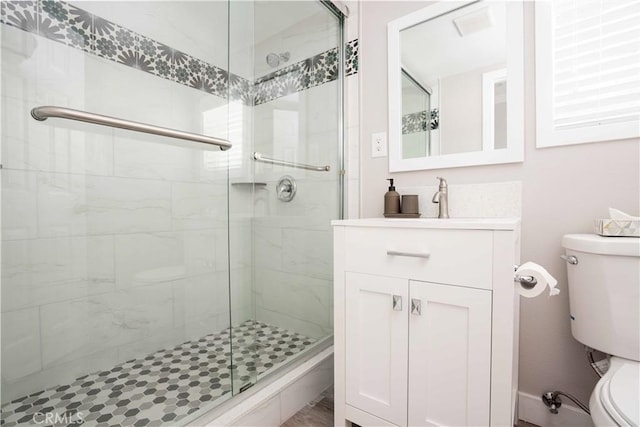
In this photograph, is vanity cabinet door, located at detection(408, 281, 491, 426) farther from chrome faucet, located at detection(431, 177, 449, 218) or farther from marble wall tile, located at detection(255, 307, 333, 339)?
marble wall tile, located at detection(255, 307, 333, 339)

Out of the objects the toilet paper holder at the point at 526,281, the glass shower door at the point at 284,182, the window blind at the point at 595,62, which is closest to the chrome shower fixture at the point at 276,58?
the glass shower door at the point at 284,182

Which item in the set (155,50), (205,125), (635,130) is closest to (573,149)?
(635,130)

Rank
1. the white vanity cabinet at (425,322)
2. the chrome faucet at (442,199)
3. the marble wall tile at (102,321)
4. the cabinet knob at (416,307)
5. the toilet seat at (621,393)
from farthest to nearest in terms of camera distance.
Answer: the chrome faucet at (442,199) < the marble wall tile at (102,321) < the cabinet knob at (416,307) < the white vanity cabinet at (425,322) < the toilet seat at (621,393)

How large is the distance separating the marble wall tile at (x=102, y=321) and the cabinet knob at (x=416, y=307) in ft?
3.72

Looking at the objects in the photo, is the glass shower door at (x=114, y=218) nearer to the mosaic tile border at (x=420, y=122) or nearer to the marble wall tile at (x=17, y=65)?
the marble wall tile at (x=17, y=65)

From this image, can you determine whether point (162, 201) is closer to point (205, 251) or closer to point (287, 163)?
point (205, 251)

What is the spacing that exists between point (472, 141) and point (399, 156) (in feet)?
1.04

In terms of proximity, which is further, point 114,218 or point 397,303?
point 114,218

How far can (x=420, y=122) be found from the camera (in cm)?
138

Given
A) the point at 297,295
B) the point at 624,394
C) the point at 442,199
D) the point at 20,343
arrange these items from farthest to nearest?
the point at 297,295, the point at 442,199, the point at 20,343, the point at 624,394

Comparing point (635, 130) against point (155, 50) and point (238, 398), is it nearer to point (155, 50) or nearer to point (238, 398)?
point (238, 398)

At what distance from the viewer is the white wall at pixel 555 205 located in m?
0.99

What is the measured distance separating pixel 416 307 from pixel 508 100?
91cm

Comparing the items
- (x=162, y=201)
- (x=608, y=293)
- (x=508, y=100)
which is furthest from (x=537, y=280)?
(x=162, y=201)
